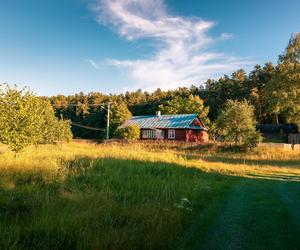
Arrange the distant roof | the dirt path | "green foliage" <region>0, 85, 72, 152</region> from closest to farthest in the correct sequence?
1. the dirt path
2. "green foliage" <region>0, 85, 72, 152</region>
3. the distant roof

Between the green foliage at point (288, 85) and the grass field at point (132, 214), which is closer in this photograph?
the grass field at point (132, 214)

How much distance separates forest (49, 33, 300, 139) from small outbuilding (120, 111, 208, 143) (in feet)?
28.1

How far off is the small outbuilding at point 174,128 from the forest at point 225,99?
856cm

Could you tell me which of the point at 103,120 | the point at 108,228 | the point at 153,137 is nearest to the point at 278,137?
the point at 153,137

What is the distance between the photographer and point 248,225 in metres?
6.47

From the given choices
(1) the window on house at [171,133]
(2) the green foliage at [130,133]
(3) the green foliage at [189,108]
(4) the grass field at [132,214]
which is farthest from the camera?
(3) the green foliage at [189,108]

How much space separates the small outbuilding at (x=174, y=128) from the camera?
180 feet

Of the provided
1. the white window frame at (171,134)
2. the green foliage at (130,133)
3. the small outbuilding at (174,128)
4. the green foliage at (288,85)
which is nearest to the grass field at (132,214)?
the green foliage at (288,85)

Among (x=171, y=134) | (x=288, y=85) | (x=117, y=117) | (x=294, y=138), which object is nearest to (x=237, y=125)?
(x=288, y=85)

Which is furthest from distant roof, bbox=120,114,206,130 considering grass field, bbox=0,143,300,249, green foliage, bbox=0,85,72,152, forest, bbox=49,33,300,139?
grass field, bbox=0,143,300,249

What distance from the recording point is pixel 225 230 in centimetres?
608

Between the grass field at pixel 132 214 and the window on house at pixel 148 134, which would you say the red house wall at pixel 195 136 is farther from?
the grass field at pixel 132 214

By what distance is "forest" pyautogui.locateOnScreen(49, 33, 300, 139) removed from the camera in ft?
146

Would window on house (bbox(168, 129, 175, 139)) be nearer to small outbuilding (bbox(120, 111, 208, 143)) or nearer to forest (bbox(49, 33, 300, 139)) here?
small outbuilding (bbox(120, 111, 208, 143))
